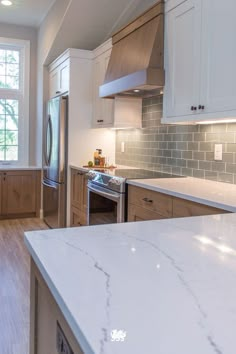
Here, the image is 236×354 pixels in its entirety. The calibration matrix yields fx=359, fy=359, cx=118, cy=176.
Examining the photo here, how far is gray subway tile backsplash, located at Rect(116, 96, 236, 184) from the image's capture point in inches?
103

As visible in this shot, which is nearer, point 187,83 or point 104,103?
point 187,83

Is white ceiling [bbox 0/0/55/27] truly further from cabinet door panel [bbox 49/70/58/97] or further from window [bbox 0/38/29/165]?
cabinet door panel [bbox 49/70/58/97]

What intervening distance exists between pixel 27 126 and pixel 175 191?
403cm

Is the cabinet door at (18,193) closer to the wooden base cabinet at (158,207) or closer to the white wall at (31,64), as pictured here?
the white wall at (31,64)

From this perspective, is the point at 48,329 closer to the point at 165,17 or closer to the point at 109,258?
the point at 109,258

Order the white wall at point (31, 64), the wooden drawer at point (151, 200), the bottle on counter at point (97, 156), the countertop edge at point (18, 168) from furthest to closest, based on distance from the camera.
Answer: the white wall at point (31, 64), the countertop edge at point (18, 168), the bottle on counter at point (97, 156), the wooden drawer at point (151, 200)

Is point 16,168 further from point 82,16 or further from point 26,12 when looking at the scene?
point 82,16

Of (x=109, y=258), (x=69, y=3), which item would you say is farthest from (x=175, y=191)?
(x=69, y=3)

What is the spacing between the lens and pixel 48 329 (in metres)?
0.92

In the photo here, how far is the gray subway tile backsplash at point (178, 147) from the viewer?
263cm

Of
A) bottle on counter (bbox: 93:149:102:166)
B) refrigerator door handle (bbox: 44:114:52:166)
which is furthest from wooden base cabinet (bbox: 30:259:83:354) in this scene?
refrigerator door handle (bbox: 44:114:52:166)

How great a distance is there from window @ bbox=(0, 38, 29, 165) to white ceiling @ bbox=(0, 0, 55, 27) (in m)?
0.36
